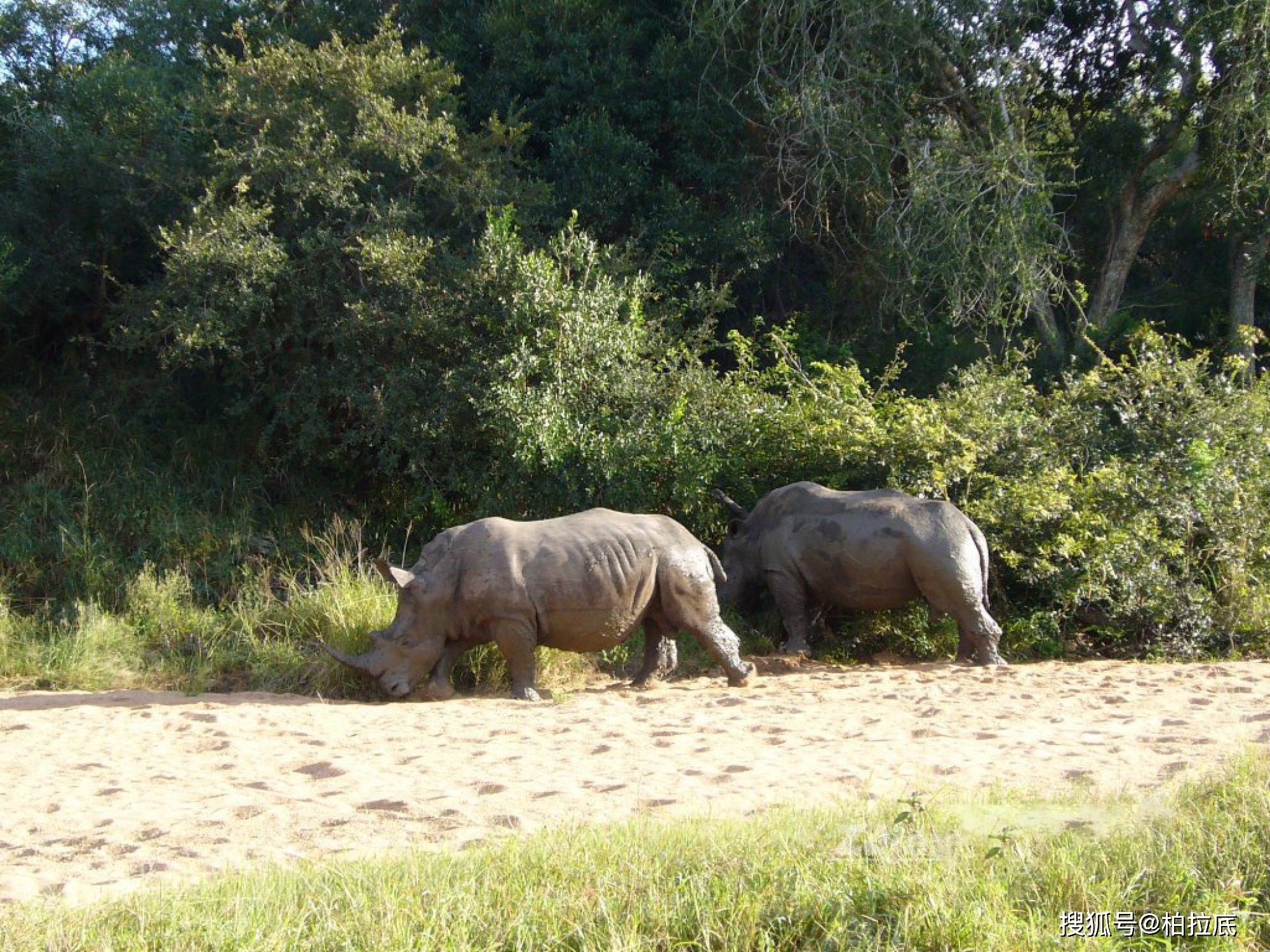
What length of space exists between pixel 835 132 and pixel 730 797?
425 inches

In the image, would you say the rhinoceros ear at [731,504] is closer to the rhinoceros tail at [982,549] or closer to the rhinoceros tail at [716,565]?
the rhinoceros tail at [716,565]

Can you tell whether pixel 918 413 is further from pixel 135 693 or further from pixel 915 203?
pixel 135 693

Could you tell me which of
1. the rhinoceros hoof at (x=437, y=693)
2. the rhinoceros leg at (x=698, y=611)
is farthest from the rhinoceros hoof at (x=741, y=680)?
the rhinoceros hoof at (x=437, y=693)

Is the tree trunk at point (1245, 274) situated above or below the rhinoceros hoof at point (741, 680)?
above

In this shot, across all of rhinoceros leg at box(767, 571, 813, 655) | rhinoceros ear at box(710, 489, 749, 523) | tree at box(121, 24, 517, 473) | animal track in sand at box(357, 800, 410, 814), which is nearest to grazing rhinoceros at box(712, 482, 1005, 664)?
rhinoceros leg at box(767, 571, 813, 655)

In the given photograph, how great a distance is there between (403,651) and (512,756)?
233 cm

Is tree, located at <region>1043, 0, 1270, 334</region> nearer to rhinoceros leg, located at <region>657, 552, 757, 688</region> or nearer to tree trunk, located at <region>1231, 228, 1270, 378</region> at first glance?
tree trunk, located at <region>1231, 228, 1270, 378</region>

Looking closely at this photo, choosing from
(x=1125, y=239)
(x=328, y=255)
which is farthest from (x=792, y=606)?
(x=1125, y=239)

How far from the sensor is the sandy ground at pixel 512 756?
18.1 ft

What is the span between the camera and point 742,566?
11.2 m

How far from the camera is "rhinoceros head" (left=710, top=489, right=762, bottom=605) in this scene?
1115 centimetres

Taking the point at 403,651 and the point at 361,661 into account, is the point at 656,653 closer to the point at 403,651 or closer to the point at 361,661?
the point at 403,651

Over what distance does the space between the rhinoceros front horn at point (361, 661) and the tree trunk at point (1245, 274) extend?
1232cm

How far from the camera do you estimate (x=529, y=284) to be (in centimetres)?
1199
